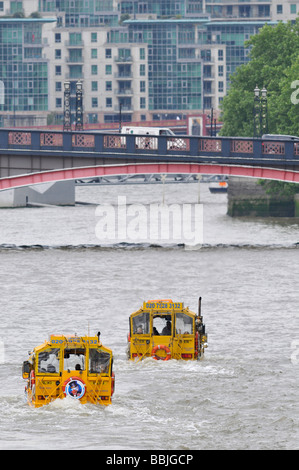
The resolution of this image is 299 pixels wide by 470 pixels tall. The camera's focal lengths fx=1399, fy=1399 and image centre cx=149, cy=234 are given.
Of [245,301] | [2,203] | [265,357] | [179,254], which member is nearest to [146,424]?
[265,357]

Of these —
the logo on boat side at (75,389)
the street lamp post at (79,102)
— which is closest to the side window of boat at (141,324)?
the logo on boat side at (75,389)

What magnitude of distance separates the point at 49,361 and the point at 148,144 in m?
52.1

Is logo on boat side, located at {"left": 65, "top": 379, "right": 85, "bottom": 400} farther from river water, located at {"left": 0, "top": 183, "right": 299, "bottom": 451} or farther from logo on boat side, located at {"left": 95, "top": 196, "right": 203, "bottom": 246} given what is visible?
logo on boat side, located at {"left": 95, "top": 196, "right": 203, "bottom": 246}

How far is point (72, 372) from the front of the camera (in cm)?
4072

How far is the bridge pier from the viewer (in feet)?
472

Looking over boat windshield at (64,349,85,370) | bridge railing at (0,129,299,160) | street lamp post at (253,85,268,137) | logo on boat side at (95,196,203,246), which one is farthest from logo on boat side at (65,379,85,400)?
street lamp post at (253,85,268,137)

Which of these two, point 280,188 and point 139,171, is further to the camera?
point 280,188

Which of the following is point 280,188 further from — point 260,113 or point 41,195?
point 41,195

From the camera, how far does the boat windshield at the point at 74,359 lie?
1610 inches

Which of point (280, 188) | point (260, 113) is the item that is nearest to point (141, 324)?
point (260, 113)

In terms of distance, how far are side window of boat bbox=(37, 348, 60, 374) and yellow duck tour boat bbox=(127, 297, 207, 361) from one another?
7.22 meters

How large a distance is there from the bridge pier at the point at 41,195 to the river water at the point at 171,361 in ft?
111

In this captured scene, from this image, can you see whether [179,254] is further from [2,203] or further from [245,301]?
[2,203]
